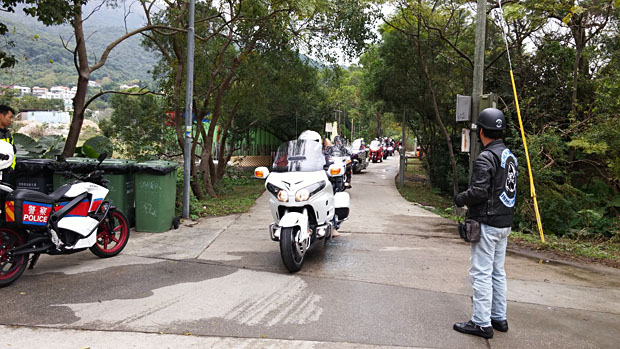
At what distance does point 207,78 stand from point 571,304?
11286 millimetres

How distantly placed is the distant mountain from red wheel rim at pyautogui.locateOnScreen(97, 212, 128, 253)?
3934 millimetres

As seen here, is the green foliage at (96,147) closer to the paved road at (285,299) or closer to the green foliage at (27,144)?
the green foliage at (27,144)

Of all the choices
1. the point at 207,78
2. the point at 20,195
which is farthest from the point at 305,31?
the point at 20,195

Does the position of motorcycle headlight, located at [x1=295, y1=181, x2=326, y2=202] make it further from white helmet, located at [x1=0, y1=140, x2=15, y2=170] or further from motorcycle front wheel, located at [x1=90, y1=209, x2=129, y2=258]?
white helmet, located at [x1=0, y1=140, x2=15, y2=170]

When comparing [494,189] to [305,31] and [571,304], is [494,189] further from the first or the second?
[305,31]

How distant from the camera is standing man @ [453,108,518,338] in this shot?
4.01 m

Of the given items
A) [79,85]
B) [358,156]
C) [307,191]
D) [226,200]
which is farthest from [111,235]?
[358,156]

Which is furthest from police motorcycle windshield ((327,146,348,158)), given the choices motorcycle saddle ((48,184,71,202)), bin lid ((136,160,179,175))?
motorcycle saddle ((48,184,71,202))

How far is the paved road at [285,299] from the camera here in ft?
13.1

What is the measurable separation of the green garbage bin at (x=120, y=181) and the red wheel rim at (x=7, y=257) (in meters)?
2.57

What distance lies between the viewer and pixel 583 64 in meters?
15.1

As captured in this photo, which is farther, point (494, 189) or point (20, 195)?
point (20, 195)

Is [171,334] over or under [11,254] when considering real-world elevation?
under

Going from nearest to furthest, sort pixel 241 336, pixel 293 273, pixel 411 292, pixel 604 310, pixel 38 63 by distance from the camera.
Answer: pixel 241 336, pixel 604 310, pixel 411 292, pixel 293 273, pixel 38 63
